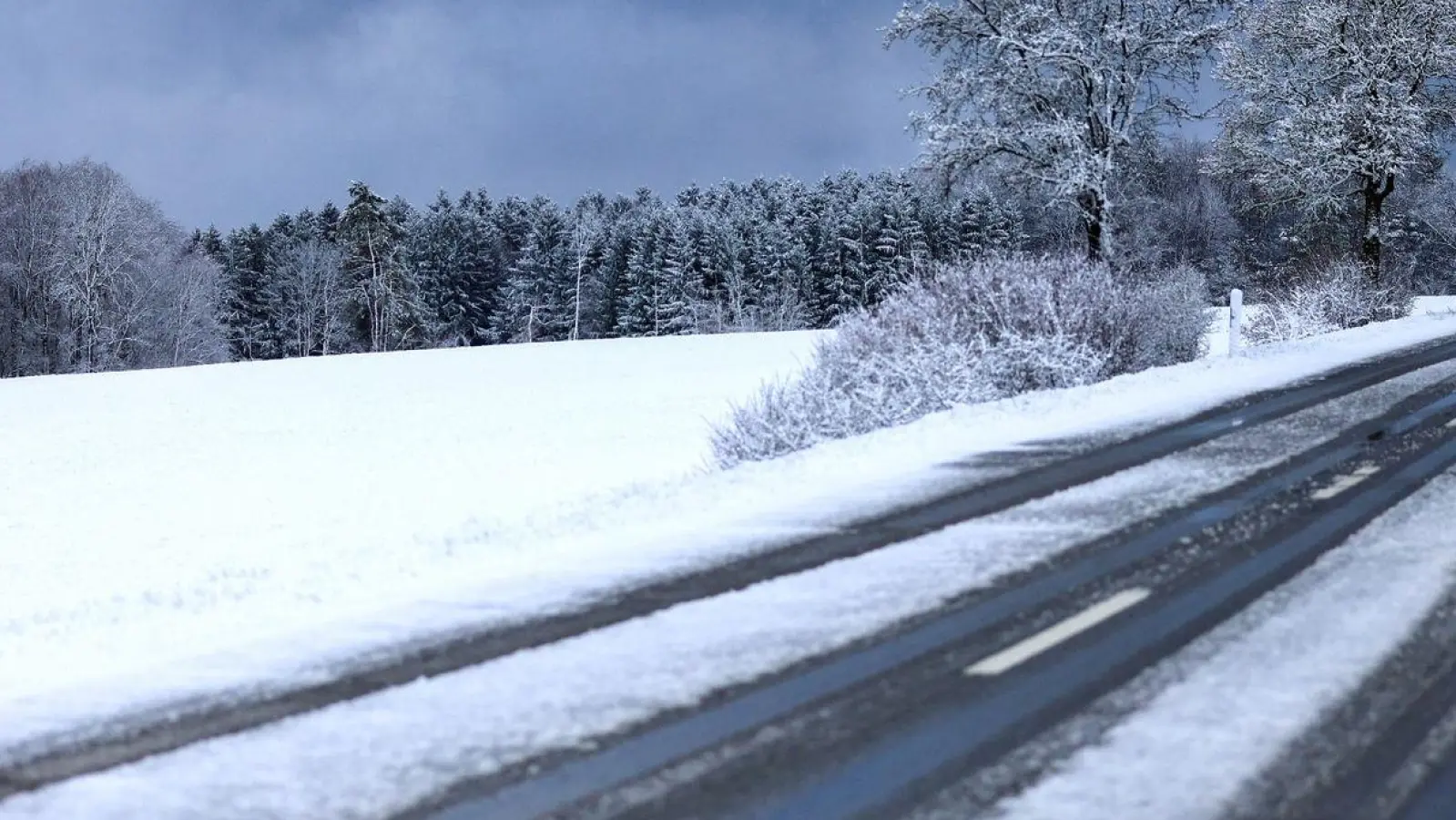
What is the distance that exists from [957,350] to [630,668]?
11286mm

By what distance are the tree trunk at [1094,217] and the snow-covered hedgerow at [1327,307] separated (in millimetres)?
4405

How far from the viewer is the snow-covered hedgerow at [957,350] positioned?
50.2ft

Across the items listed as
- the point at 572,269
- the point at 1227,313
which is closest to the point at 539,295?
the point at 572,269

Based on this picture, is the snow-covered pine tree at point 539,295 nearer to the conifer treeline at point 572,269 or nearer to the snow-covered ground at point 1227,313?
the conifer treeline at point 572,269

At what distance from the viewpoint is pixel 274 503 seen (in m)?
17.8

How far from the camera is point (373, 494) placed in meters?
18.1

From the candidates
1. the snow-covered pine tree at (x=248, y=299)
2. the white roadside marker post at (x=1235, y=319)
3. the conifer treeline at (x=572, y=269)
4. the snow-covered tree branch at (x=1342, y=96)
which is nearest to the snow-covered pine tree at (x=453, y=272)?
the conifer treeline at (x=572, y=269)

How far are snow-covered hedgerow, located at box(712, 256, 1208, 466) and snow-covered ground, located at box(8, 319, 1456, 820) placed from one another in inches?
113

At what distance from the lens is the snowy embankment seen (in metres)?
7.16

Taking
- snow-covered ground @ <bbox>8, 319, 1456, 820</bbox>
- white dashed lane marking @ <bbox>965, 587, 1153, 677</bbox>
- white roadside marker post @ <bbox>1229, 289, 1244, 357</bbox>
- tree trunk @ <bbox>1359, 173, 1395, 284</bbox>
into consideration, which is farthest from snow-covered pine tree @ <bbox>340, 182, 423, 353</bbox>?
white dashed lane marking @ <bbox>965, 587, 1153, 677</bbox>

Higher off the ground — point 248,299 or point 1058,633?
point 248,299

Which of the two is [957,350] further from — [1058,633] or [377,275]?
[377,275]

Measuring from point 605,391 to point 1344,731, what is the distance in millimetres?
25491

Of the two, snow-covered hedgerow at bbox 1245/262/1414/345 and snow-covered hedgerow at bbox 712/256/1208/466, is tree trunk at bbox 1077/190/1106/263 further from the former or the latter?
snow-covered hedgerow at bbox 712/256/1208/466
